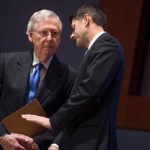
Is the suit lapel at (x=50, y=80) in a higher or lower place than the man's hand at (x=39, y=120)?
higher

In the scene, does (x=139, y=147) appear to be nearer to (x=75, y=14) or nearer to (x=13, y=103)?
(x=13, y=103)

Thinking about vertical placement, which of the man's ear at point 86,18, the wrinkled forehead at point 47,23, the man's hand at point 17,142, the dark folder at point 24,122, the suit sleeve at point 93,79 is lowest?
the man's hand at point 17,142

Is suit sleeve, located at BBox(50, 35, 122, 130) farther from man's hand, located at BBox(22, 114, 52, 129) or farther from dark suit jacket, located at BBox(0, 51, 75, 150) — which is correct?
dark suit jacket, located at BBox(0, 51, 75, 150)

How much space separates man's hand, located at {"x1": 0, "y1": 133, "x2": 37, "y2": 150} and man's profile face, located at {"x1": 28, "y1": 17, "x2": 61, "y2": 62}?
1.26ft

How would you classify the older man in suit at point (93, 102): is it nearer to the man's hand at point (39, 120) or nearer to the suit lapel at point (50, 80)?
the man's hand at point (39, 120)

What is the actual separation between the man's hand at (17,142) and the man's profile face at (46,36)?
0.38 m

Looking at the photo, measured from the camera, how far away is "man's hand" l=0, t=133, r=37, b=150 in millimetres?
1850

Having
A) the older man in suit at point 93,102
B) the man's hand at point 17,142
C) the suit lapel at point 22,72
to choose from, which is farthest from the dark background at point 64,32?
the older man in suit at point 93,102

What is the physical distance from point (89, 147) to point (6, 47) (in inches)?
65.4

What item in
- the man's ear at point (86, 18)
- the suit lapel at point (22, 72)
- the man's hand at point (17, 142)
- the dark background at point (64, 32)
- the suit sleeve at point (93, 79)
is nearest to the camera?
the suit sleeve at point (93, 79)

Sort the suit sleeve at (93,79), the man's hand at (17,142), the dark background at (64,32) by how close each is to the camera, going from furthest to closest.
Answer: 1. the dark background at (64,32)
2. the man's hand at (17,142)
3. the suit sleeve at (93,79)

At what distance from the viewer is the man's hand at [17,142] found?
6.07 ft

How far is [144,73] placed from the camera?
9.68 feet

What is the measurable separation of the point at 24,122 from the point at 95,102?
0.38 m
